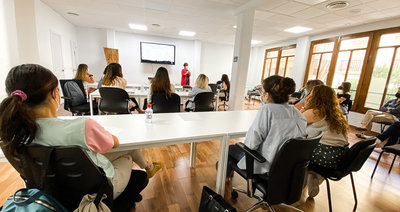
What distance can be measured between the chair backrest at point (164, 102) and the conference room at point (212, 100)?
0.02 m

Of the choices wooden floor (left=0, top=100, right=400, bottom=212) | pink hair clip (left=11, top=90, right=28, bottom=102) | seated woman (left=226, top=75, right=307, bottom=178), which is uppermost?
pink hair clip (left=11, top=90, right=28, bottom=102)

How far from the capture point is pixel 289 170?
1.16 metres

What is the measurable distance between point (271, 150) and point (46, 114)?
134 centimetres

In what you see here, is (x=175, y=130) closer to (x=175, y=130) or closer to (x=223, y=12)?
(x=175, y=130)

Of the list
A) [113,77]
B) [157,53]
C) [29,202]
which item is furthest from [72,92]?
[157,53]

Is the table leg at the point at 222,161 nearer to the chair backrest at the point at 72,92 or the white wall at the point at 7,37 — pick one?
the chair backrest at the point at 72,92

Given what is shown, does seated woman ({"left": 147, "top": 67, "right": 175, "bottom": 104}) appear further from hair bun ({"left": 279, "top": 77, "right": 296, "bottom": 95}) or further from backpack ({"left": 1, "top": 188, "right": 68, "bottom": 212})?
backpack ({"left": 1, "top": 188, "right": 68, "bottom": 212})

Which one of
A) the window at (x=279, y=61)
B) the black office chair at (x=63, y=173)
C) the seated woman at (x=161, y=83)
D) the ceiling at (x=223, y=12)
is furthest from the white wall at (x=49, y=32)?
the window at (x=279, y=61)

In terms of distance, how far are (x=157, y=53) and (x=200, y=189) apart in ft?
22.4

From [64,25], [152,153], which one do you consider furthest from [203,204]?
[64,25]

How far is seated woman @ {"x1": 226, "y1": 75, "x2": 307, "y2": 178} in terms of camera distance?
120 cm

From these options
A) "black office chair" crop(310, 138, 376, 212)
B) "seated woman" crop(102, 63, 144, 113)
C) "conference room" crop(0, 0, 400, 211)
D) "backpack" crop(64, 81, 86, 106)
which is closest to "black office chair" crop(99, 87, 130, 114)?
"conference room" crop(0, 0, 400, 211)

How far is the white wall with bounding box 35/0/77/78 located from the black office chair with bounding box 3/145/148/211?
4547 millimetres

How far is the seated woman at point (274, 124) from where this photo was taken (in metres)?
1.20
